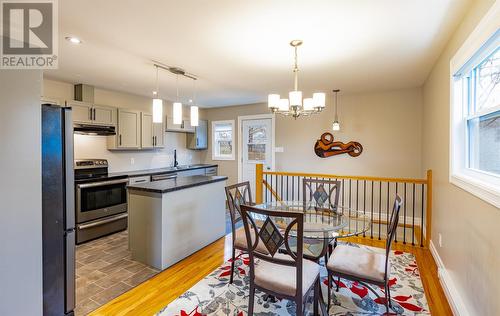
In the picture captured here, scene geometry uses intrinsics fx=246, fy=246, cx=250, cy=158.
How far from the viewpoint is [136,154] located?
5.10 m

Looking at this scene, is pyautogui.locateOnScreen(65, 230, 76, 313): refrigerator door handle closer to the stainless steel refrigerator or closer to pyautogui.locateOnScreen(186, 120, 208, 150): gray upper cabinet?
the stainless steel refrigerator

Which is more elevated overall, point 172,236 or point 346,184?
point 346,184

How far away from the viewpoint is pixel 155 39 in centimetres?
250

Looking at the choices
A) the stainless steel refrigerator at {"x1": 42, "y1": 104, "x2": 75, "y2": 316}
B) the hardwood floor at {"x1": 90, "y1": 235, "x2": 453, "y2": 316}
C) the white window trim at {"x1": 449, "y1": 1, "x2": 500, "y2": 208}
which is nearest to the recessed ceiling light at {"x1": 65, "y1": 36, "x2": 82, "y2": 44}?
the stainless steel refrigerator at {"x1": 42, "y1": 104, "x2": 75, "y2": 316}

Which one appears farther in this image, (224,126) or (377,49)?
(224,126)

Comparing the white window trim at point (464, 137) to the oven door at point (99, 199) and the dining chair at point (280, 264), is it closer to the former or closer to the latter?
the dining chair at point (280, 264)

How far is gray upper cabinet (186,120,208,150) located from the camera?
622 centimetres

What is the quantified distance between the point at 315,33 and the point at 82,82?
12.4 ft

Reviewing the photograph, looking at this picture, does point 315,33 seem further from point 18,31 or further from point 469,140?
point 18,31

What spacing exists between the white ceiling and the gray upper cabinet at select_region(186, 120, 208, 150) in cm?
225

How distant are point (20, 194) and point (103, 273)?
151cm

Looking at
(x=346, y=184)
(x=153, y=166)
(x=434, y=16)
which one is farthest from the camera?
(x=153, y=166)

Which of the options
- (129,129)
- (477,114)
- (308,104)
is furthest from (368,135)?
(129,129)

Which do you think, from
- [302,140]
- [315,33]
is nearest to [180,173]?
[302,140]
